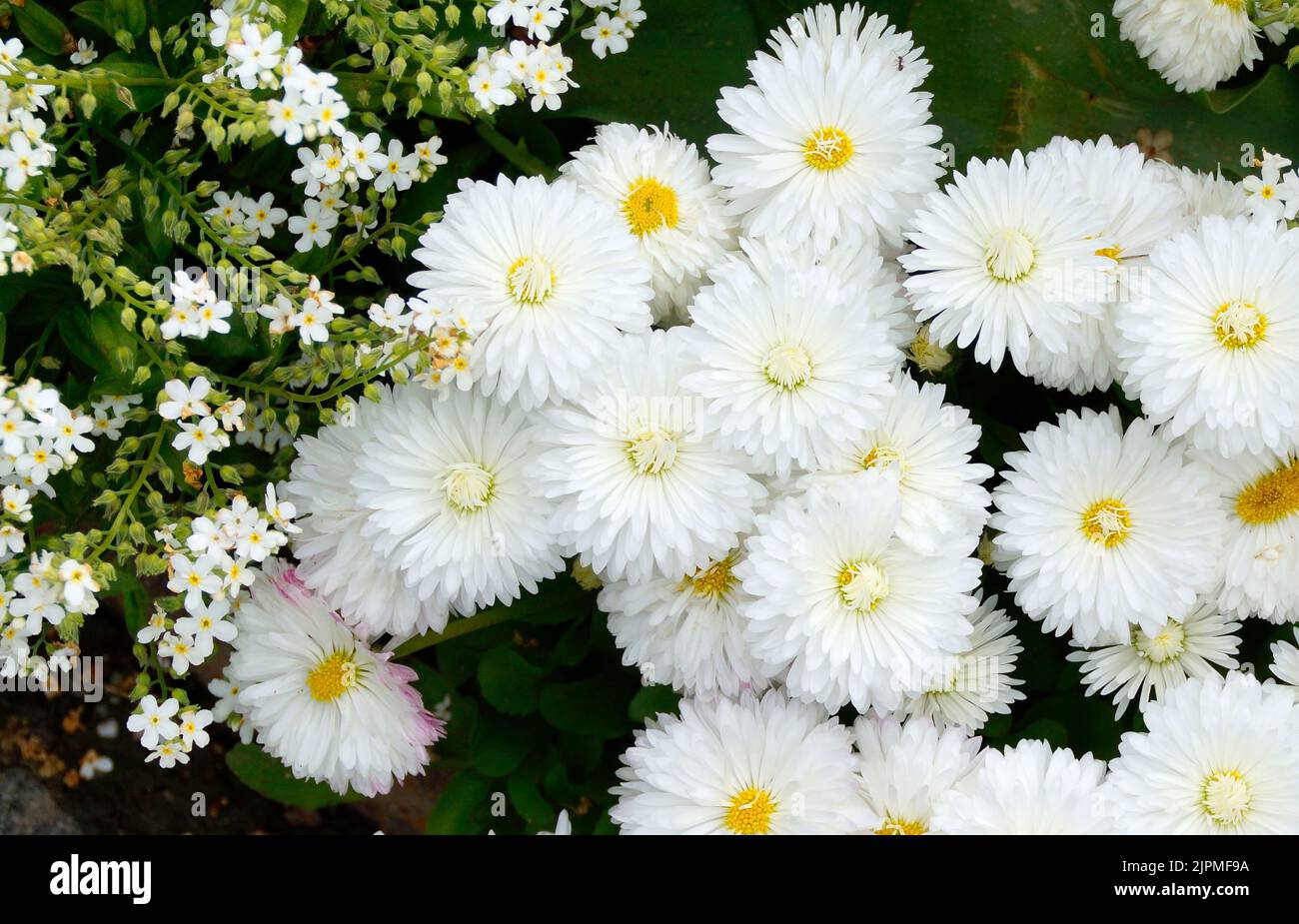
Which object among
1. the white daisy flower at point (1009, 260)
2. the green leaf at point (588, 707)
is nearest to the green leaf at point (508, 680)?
the green leaf at point (588, 707)

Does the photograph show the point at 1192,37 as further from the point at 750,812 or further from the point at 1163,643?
the point at 750,812

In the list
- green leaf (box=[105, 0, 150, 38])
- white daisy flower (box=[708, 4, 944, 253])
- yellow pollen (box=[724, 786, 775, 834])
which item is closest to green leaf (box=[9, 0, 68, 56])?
green leaf (box=[105, 0, 150, 38])

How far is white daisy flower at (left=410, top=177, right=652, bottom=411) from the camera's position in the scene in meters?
1.02

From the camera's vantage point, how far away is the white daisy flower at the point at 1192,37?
3.94 ft

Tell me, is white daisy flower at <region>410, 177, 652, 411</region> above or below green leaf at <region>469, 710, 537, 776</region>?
above

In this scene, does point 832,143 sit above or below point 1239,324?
above

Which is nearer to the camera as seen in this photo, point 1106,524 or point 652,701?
point 1106,524

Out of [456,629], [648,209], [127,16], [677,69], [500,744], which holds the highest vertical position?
[677,69]

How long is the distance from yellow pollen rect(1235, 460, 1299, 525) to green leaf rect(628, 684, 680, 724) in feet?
2.04

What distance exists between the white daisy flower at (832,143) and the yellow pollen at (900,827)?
57 cm

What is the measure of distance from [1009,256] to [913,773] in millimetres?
511

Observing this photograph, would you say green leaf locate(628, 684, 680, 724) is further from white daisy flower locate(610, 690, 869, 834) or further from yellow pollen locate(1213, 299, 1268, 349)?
yellow pollen locate(1213, 299, 1268, 349)

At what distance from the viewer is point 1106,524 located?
3.68 feet

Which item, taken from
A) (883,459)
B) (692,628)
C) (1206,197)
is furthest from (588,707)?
(1206,197)
